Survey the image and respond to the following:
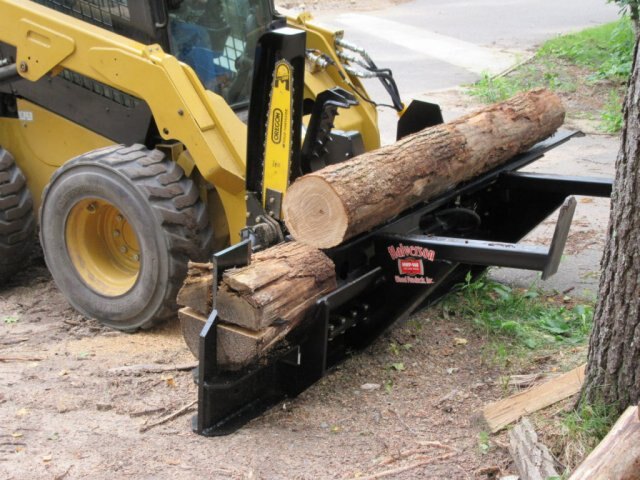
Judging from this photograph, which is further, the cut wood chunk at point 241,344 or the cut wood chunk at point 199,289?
the cut wood chunk at point 199,289

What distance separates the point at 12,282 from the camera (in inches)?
244

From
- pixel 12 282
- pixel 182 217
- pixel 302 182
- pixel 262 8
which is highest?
pixel 262 8

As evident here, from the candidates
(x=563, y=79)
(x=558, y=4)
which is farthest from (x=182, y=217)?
(x=558, y=4)

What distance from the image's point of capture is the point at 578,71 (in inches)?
479

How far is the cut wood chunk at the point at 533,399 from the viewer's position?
12.3ft

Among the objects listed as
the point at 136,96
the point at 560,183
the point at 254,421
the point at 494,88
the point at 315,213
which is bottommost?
the point at 254,421

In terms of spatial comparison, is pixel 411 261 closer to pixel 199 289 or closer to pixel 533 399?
pixel 533 399

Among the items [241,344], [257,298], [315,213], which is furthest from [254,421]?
[315,213]

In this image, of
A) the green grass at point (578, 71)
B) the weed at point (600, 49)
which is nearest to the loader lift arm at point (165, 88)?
the green grass at point (578, 71)

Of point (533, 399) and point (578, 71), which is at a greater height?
point (578, 71)

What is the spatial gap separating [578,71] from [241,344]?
9.51 m

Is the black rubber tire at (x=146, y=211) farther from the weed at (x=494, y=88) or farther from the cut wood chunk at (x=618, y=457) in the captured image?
the weed at (x=494, y=88)

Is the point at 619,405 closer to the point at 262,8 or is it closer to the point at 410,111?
Answer: the point at 410,111

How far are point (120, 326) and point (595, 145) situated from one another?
5846mm
